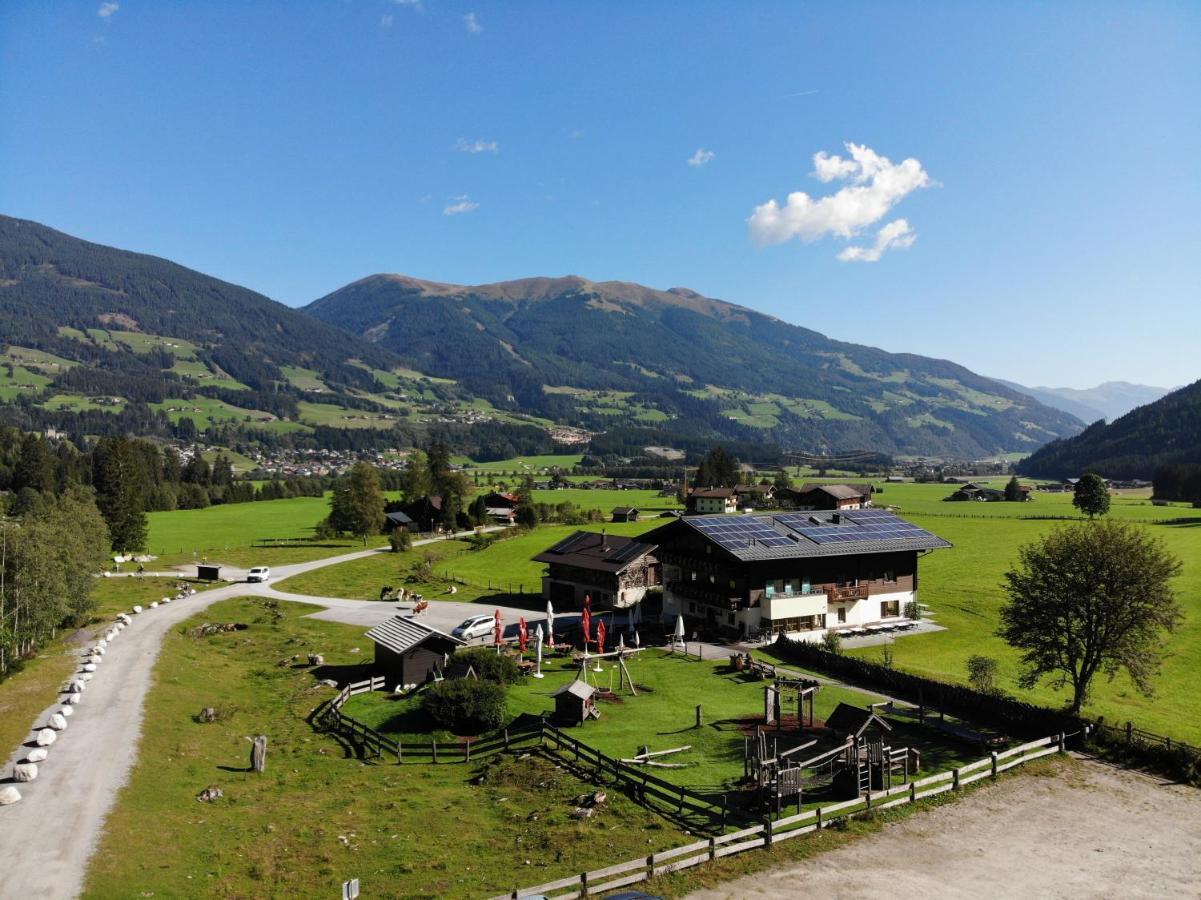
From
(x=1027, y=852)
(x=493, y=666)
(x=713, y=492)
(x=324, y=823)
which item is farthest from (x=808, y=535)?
(x=713, y=492)

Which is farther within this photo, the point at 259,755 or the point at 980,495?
the point at 980,495

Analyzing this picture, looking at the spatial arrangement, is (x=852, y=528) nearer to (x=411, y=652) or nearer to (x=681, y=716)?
(x=681, y=716)

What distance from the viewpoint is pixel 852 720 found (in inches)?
1215

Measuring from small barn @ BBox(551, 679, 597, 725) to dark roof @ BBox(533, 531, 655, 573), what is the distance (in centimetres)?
2735

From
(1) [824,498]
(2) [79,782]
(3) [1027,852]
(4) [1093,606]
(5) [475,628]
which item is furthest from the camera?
(1) [824,498]

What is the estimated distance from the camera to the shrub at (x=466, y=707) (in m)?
36.2

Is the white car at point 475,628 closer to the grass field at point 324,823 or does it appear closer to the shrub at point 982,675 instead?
the grass field at point 324,823

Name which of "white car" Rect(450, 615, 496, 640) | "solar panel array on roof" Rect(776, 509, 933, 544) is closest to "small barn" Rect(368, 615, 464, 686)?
"white car" Rect(450, 615, 496, 640)

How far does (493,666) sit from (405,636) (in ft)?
21.4

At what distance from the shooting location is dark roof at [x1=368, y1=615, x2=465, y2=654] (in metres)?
44.6

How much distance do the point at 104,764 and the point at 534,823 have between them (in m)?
17.8

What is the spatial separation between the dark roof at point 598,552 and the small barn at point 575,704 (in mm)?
27348

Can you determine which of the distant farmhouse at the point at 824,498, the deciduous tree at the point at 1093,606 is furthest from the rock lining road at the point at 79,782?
the distant farmhouse at the point at 824,498

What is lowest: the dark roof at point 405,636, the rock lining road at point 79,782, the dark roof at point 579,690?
the rock lining road at point 79,782
